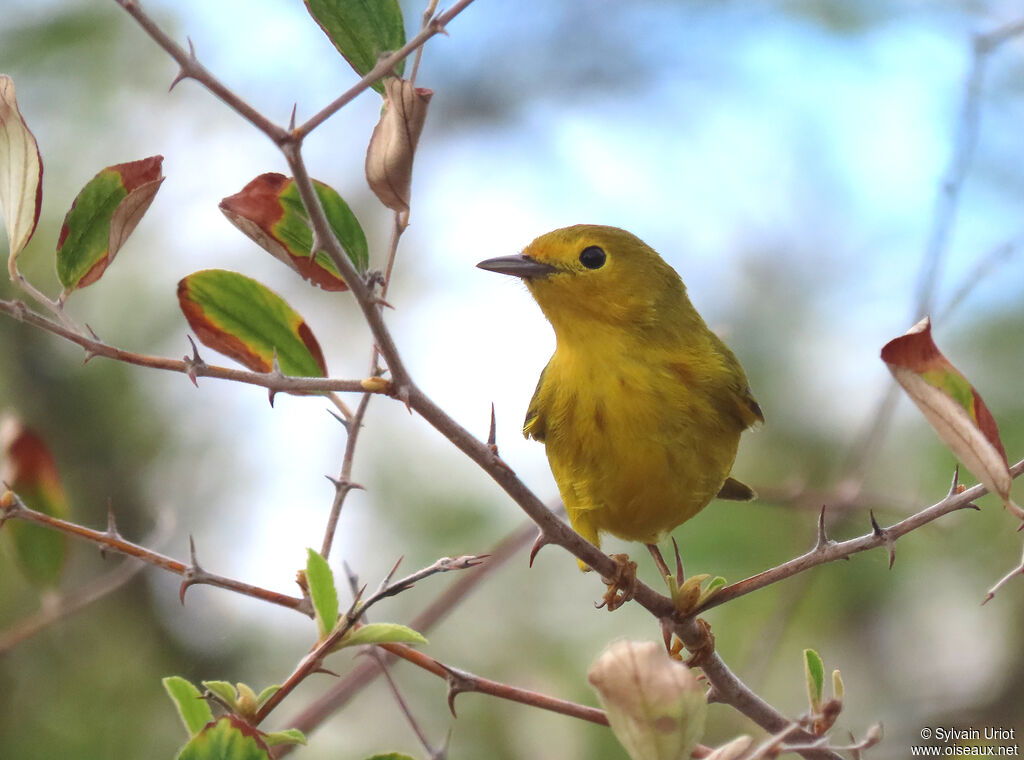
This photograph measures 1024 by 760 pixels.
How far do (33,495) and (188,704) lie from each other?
769 millimetres

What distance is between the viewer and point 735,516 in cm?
416

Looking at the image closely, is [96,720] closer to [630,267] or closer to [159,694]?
[159,694]

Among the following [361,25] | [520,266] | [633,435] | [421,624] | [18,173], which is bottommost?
[421,624]

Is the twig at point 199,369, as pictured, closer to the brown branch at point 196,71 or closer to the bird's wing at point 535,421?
the brown branch at point 196,71

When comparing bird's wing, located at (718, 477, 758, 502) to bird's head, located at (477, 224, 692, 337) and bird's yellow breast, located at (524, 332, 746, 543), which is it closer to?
bird's yellow breast, located at (524, 332, 746, 543)

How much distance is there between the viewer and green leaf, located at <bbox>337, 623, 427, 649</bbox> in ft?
4.35

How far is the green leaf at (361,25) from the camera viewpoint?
139 centimetres

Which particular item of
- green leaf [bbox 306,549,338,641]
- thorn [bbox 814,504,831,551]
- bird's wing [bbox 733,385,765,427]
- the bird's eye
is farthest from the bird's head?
green leaf [bbox 306,549,338,641]

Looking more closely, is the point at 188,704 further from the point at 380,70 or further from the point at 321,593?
the point at 380,70

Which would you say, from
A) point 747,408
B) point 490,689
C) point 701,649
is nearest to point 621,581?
point 701,649

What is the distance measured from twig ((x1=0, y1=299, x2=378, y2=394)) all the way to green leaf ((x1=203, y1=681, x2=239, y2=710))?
15.2 inches

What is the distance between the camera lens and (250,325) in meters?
1.66

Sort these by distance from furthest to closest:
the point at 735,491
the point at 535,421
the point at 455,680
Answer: the point at 735,491
the point at 535,421
the point at 455,680

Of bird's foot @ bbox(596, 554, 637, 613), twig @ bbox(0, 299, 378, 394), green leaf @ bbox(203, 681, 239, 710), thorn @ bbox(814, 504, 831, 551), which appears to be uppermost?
twig @ bbox(0, 299, 378, 394)
